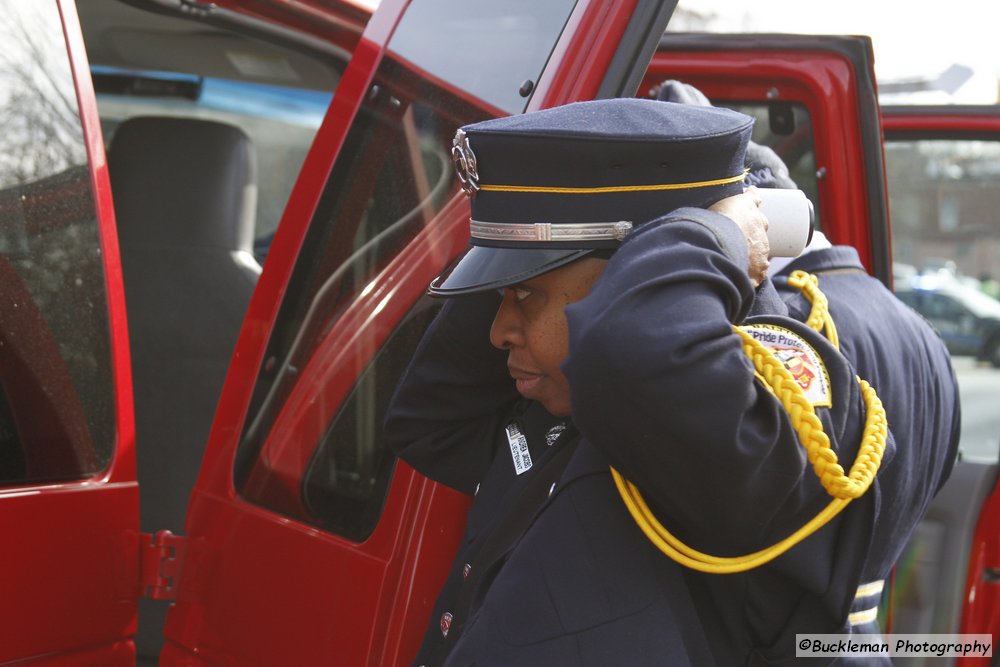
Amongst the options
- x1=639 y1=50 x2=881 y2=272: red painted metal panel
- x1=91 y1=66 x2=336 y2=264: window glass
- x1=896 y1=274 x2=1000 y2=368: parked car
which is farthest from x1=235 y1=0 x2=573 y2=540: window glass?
x1=896 y1=274 x2=1000 y2=368: parked car

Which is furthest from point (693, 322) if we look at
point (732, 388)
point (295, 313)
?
point (295, 313)

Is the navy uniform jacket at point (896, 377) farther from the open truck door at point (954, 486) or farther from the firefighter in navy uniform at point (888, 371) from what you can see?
the open truck door at point (954, 486)

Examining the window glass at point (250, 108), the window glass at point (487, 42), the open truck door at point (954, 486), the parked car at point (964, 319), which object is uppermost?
the window glass at point (250, 108)

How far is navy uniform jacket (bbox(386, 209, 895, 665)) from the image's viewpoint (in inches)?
45.8

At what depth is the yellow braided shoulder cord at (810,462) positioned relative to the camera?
1.24m

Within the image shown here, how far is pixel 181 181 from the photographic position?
10.2 feet

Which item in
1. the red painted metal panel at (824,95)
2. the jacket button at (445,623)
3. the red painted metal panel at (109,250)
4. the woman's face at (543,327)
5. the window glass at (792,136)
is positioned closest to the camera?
the woman's face at (543,327)

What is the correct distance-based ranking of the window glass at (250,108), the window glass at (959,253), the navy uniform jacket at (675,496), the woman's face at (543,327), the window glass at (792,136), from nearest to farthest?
the navy uniform jacket at (675,496)
the woman's face at (543,327)
the window glass at (792,136)
the window glass at (250,108)
the window glass at (959,253)

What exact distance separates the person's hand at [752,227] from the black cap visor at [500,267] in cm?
17

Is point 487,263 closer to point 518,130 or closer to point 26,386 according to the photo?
point 518,130

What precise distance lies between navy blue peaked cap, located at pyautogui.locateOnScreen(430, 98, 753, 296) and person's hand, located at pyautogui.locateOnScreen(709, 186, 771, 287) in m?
0.02

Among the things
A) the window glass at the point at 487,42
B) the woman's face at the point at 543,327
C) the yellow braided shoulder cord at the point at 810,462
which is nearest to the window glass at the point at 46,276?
the window glass at the point at 487,42

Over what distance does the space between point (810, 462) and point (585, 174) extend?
0.41 meters

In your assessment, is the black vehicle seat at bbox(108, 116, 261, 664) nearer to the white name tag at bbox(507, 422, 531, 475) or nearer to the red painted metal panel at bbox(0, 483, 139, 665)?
the red painted metal panel at bbox(0, 483, 139, 665)
